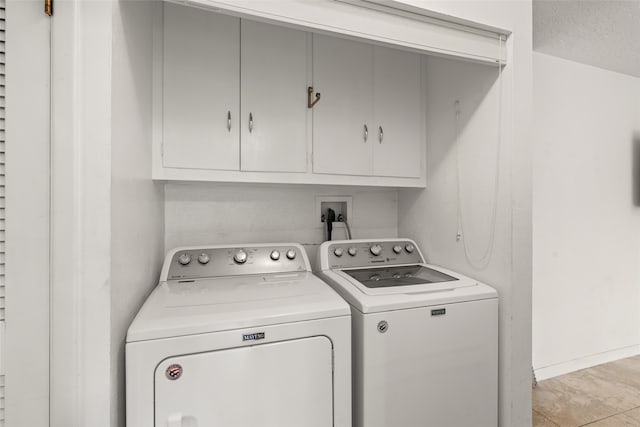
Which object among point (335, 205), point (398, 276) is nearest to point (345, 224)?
point (335, 205)

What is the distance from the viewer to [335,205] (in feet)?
6.93

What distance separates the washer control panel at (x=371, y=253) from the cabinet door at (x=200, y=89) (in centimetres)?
77

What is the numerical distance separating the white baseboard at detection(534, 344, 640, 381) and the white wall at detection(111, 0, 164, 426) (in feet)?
9.21

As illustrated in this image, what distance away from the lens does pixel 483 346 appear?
136 centimetres

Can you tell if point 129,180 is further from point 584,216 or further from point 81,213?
point 584,216

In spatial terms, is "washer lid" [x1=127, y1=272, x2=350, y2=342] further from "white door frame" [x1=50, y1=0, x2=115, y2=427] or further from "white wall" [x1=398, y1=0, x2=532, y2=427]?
"white wall" [x1=398, y1=0, x2=532, y2=427]

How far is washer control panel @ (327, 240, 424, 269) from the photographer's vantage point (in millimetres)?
1755

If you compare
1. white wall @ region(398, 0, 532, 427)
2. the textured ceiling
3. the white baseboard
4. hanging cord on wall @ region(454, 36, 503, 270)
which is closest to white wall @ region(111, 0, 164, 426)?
white wall @ region(398, 0, 532, 427)

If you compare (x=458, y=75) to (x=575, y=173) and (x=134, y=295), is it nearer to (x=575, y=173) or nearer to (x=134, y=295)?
(x=575, y=173)

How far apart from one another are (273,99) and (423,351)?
1.46 metres

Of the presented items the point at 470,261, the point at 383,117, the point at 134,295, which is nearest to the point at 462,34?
the point at 383,117

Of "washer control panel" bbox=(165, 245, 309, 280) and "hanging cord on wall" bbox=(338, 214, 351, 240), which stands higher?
"hanging cord on wall" bbox=(338, 214, 351, 240)

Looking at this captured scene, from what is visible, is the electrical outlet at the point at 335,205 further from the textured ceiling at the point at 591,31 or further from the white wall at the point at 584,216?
the textured ceiling at the point at 591,31

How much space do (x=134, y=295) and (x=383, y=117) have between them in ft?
5.37
